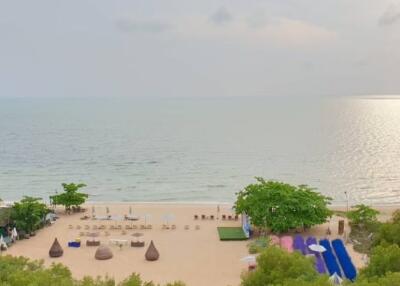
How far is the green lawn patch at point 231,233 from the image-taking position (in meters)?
27.1

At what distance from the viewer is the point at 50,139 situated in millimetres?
92188

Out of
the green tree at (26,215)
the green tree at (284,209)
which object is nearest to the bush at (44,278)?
the green tree at (26,215)

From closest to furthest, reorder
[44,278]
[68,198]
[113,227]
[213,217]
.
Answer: [44,278]
[113,227]
[213,217]
[68,198]

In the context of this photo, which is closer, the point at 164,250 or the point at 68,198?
the point at 164,250

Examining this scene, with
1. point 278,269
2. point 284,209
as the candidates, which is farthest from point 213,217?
point 278,269

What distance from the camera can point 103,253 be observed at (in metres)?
23.8

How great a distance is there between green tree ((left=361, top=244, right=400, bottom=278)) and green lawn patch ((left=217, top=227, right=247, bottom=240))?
12440 millimetres

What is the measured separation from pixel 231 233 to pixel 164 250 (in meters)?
4.81

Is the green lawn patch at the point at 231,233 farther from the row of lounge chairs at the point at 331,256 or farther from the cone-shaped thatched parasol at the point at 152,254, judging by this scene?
the cone-shaped thatched parasol at the point at 152,254

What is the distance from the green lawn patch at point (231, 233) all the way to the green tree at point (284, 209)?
1.21 m

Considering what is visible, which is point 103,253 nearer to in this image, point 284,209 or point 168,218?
point 168,218

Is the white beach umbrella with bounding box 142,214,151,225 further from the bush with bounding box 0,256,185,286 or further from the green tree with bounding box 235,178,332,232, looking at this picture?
the bush with bounding box 0,256,185,286

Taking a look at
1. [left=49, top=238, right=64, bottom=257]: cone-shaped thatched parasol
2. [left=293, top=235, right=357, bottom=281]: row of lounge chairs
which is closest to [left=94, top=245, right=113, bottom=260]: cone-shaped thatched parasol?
[left=49, top=238, right=64, bottom=257]: cone-shaped thatched parasol

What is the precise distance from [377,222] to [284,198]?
255 inches
